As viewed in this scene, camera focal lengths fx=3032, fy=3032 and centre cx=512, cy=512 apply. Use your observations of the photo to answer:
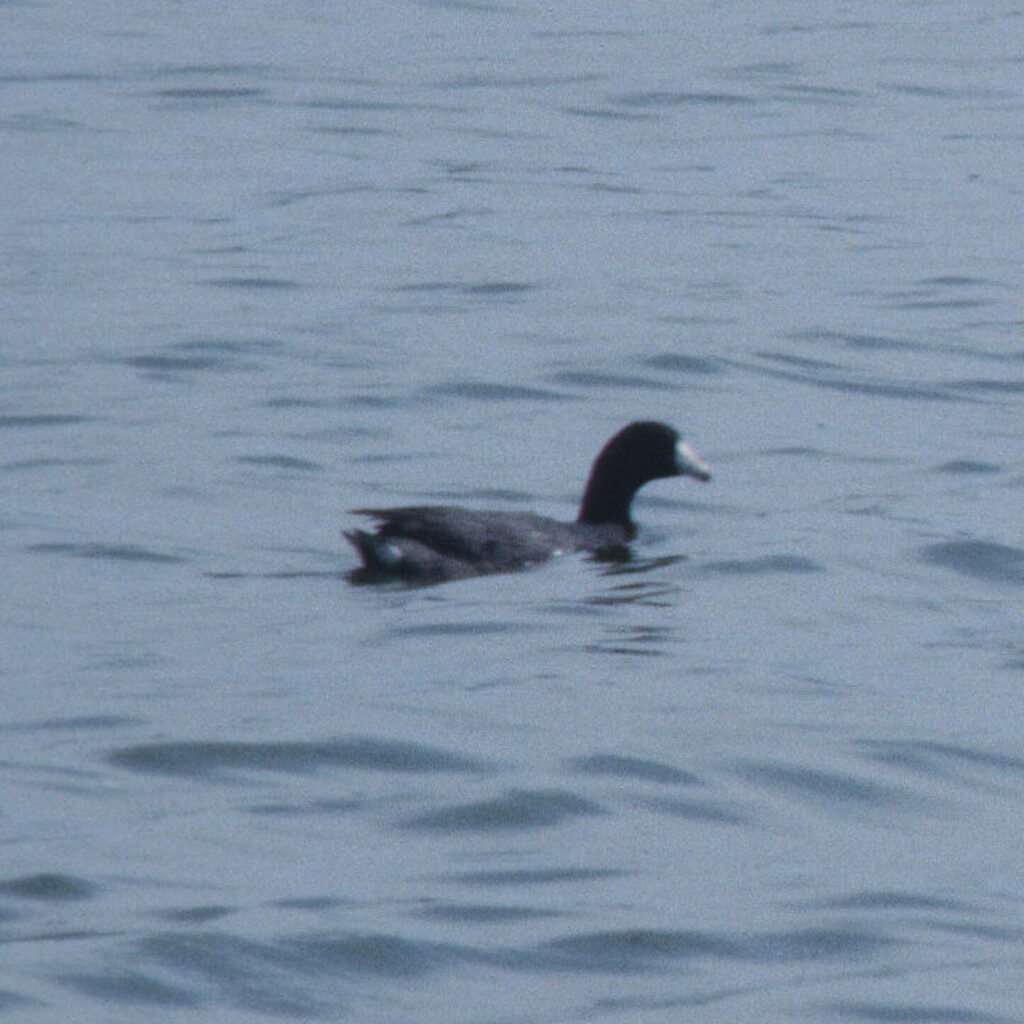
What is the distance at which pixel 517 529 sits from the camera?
37.2ft

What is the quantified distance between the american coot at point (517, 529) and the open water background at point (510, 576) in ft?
0.37

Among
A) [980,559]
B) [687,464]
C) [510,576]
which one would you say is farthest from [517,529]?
[980,559]

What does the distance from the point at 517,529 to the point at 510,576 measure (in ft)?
0.67

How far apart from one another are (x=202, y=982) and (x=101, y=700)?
255 centimetres

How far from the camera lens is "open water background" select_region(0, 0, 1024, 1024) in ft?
23.0

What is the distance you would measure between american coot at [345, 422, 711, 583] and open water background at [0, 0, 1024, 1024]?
0.37 feet

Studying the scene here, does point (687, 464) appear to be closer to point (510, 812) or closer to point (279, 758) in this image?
point (279, 758)

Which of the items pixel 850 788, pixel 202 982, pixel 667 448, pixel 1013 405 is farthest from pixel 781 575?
pixel 202 982

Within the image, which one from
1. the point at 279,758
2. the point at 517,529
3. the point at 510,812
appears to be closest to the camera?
the point at 510,812

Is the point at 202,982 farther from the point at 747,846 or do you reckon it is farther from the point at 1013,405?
the point at 1013,405

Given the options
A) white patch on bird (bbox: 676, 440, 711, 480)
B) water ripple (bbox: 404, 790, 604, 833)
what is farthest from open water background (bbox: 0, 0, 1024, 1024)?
white patch on bird (bbox: 676, 440, 711, 480)

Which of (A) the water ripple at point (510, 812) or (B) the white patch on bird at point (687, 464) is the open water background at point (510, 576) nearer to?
(A) the water ripple at point (510, 812)

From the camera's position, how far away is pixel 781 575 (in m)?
11.5

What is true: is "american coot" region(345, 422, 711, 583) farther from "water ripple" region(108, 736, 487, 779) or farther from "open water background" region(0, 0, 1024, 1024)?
"water ripple" region(108, 736, 487, 779)
